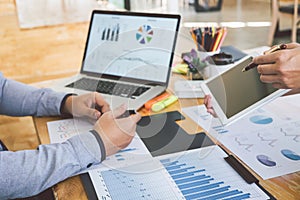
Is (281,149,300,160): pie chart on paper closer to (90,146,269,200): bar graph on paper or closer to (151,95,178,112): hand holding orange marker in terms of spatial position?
(90,146,269,200): bar graph on paper

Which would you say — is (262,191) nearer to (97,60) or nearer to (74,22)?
(97,60)

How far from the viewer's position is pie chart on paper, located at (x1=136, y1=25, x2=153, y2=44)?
1.22 metres

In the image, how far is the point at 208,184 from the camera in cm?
74

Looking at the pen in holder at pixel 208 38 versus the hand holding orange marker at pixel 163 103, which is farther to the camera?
the pen in holder at pixel 208 38

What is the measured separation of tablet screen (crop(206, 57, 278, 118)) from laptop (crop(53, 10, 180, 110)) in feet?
0.76

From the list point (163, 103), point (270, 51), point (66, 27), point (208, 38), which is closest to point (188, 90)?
point (163, 103)

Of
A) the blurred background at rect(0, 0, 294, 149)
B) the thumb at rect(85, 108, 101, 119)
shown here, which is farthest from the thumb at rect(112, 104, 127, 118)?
the blurred background at rect(0, 0, 294, 149)

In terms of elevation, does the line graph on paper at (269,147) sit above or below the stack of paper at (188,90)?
below

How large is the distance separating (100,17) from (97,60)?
0.48 feet

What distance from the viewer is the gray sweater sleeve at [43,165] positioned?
75cm

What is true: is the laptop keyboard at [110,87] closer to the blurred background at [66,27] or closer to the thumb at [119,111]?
the thumb at [119,111]

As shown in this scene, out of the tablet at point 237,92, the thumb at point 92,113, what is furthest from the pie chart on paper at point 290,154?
the thumb at point 92,113

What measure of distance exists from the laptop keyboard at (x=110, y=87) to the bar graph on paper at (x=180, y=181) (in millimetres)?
346

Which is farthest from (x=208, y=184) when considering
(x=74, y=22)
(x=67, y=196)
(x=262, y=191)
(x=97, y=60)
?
(x=74, y=22)
